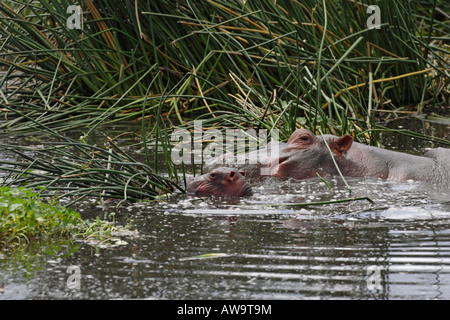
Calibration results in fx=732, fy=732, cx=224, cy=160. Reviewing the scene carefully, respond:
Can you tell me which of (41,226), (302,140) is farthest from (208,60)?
(41,226)

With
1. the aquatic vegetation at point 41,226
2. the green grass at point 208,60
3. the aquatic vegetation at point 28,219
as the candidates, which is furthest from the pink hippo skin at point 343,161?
the aquatic vegetation at point 28,219

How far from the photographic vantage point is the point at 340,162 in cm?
516

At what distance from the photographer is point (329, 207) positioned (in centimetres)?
430

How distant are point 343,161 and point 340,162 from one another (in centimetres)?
2

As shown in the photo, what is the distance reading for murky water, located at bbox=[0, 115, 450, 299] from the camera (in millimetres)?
2900

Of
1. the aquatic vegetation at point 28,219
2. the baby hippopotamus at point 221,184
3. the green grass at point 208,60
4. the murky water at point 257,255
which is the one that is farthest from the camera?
the green grass at point 208,60

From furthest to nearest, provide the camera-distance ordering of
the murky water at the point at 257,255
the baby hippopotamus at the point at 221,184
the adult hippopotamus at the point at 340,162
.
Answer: the adult hippopotamus at the point at 340,162 < the baby hippopotamus at the point at 221,184 < the murky water at the point at 257,255

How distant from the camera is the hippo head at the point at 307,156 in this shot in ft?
16.7

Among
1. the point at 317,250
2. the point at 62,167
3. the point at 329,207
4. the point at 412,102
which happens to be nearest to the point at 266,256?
the point at 317,250

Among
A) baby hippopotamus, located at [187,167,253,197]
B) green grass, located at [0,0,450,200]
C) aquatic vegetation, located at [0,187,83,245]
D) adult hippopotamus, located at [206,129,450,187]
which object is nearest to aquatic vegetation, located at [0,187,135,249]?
aquatic vegetation, located at [0,187,83,245]

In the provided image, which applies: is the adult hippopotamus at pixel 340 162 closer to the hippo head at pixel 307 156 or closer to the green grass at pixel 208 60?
the hippo head at pixel 307 156

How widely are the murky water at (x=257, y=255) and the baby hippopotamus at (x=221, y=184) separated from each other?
4.1 inches

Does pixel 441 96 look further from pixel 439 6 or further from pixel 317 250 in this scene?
pixel 317 250

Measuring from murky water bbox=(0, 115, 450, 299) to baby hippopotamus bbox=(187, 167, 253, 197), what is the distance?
0.34ft
